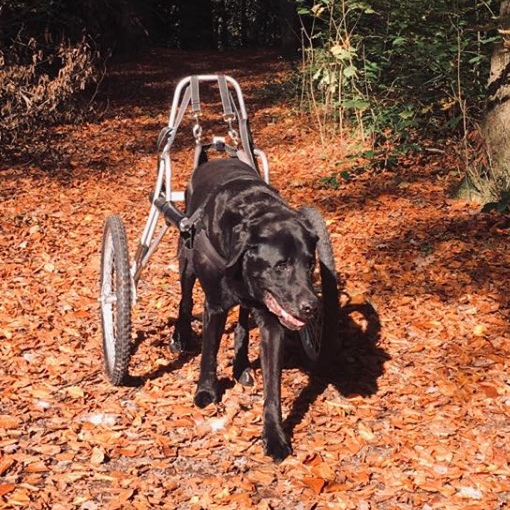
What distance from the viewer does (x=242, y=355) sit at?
4.91m

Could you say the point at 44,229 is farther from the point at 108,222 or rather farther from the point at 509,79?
the point at 509,79

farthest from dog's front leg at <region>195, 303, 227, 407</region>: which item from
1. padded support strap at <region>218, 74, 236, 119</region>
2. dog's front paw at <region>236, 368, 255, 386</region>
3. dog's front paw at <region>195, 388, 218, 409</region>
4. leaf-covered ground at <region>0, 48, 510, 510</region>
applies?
padded support strap at <region>218, 74, 236, 119</region>

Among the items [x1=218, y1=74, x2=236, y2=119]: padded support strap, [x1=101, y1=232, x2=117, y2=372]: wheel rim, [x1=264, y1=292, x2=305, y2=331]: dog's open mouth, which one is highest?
[x1=218, y1=74, x2=236, y2=119]: padded support strap

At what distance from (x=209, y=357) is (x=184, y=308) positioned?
32.0 inches

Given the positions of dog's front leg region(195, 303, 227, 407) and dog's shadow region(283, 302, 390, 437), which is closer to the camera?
dog's front leg region(195, 303, 227, 407)

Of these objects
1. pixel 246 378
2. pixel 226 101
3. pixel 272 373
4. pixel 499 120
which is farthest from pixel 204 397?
pixel 499 120

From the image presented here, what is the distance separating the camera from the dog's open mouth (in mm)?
3715

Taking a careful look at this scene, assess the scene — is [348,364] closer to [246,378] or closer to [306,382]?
[306,382]

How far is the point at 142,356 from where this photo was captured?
17.6ft

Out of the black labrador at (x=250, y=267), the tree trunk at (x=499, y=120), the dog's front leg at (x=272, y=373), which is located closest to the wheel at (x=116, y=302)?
the black labrador at (x=250, y=267)

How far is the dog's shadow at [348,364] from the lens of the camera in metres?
4.70

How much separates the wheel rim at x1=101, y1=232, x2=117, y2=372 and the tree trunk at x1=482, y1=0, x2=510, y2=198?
398cm

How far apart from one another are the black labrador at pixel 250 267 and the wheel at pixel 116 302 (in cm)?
44

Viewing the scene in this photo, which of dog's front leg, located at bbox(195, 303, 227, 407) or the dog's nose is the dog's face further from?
dog's front leg, located at bbox(195, 303, 227, 407)
